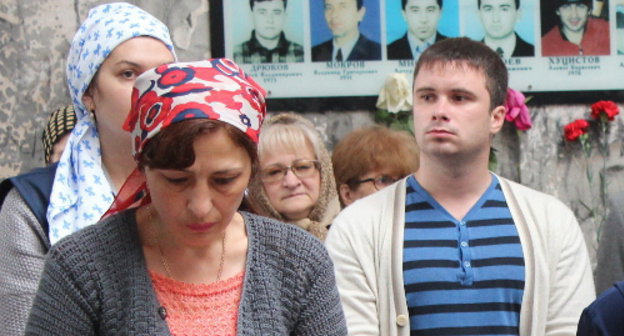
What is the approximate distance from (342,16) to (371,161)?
70cm

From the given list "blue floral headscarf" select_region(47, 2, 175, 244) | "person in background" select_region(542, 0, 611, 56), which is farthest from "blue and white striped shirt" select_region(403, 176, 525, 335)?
"person in background" select_region(542, 0, 611, 56)

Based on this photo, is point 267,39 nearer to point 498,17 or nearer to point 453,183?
point 498,17

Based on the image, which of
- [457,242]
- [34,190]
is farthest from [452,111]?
[34,190]

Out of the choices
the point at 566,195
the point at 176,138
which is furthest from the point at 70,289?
the point at 566,195

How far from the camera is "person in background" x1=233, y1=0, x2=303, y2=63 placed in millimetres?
3578

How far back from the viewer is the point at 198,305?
1608 millimetres

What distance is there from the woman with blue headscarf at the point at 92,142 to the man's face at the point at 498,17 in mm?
1750

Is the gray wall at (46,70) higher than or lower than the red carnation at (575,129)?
higher

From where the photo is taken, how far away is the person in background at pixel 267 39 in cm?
358

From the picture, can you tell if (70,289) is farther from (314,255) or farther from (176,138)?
(314,255)

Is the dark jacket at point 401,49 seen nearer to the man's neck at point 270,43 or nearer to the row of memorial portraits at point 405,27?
the row of memorial portraits at point 405,27

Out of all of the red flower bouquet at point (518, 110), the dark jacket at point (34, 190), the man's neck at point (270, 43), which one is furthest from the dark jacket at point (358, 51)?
the dark jacket at point (34, 190)

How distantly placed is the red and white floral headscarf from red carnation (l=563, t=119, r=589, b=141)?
2.38 metres

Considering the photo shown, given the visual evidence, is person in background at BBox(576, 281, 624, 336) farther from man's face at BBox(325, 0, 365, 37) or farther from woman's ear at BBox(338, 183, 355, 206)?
man's face at BBox(325, 0, 365, 37)
